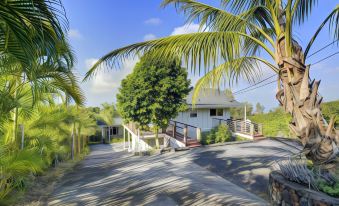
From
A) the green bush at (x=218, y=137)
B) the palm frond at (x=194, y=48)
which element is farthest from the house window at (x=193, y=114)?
the palm frond at (x=194, y=48)

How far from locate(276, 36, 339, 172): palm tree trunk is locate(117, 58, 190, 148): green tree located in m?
11.2

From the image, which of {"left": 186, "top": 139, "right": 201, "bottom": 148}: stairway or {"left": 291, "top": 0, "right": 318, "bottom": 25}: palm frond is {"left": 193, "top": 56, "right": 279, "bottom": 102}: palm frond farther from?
{"left": 186, "top": 139, "right": 201, "bottom": 148}: stairway

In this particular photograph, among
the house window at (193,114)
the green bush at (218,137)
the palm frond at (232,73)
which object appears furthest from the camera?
the house window at (193,114)

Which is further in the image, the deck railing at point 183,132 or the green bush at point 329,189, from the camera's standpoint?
the deck railing at point 183,132

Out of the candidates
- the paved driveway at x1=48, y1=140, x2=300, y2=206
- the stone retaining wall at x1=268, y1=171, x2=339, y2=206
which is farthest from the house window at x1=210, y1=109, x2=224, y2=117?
the stone retaining wall at x1=268, y1=171, x2=339, y2=206

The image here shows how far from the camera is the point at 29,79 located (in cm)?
274

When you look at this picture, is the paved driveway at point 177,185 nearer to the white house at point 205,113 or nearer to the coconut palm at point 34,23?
the coconut palm at point 34,23

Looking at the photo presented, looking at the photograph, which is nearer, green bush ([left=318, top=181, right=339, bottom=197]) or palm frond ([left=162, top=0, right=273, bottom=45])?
green bush ([left=318, top=181, right=339, bottom=197])

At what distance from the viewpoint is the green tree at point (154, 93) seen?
15180 mm

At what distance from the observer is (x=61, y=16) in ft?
7.72

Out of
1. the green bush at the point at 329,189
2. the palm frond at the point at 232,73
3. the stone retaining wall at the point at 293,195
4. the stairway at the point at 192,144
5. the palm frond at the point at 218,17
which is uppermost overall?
the palm frond at the point at 218,17

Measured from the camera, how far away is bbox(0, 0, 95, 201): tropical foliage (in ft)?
7.22

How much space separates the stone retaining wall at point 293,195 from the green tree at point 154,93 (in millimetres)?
10862

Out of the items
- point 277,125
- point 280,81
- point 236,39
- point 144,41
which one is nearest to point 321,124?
point 280,81
